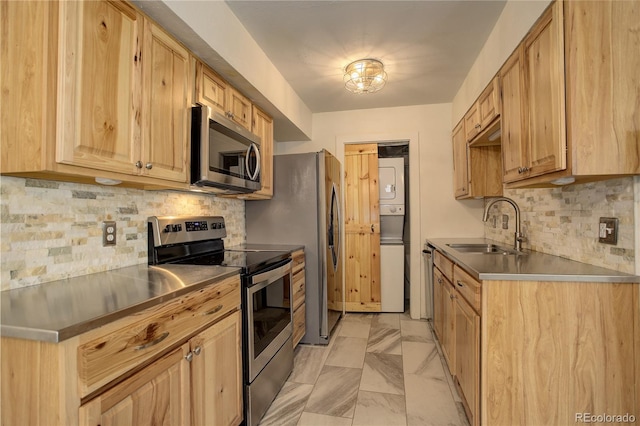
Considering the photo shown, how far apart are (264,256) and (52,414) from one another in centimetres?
128

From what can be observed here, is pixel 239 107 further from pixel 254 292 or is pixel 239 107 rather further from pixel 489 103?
pixel 489 103

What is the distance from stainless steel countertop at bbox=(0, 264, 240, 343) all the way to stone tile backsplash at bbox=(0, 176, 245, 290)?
63 millimetres

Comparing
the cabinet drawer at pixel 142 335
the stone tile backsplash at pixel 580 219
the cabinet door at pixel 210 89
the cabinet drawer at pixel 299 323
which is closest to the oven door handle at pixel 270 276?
the cabinet drawer at pixel 142 335

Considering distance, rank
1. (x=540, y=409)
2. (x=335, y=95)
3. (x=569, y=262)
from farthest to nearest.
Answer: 1. (x=335, y=95)
2. (x=569, y=262)
3. (x=540, y=409)

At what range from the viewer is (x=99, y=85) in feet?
3.84

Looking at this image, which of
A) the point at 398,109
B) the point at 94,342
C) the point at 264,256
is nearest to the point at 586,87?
the point at 264,256

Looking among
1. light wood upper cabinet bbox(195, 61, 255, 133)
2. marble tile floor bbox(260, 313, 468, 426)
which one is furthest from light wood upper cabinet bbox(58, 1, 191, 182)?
marble tile floor bbox(260, 313, 468, 426)

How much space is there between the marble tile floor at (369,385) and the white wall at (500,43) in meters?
2.10

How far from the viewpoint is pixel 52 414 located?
2.60 ft

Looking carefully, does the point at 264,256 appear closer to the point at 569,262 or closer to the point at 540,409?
the point at 540,409

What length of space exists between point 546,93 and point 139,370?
6.38 feet

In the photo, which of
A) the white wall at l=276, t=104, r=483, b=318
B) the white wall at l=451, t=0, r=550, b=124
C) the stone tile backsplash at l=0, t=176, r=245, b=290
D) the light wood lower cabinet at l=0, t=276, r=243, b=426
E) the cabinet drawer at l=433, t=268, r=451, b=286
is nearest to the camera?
the light wood lower cabinet at l=0, t=276, r=243, b=426

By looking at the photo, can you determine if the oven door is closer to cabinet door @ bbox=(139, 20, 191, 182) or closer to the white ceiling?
cabinet door @ bbox=(139, 20, 191, 182)

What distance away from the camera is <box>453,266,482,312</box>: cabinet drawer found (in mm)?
1479
